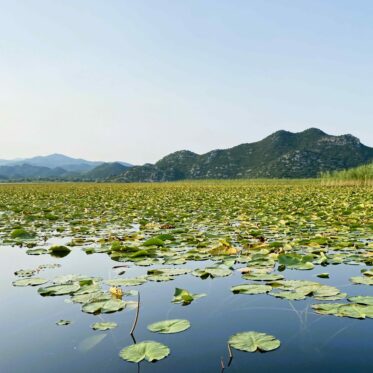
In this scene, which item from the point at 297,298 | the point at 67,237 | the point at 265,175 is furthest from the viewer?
the point at 265,175

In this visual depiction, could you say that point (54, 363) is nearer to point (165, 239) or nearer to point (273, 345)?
point (273, 345)

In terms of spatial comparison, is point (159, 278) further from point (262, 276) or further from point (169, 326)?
point (169, 326)

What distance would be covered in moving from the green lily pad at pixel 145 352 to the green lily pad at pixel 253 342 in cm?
50

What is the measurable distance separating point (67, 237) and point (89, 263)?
9.09ft

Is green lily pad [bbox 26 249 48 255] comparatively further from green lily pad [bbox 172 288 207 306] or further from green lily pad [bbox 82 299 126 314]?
green lily pad [bbox 172 288 207 306]

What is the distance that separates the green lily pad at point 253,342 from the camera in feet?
8.52

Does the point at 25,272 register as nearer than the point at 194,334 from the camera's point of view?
No

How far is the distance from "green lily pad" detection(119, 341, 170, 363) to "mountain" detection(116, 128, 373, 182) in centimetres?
12591

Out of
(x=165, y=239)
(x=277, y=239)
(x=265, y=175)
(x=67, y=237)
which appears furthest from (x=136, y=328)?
(x=265, y=175)

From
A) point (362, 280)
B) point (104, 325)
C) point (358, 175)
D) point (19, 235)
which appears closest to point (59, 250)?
point (19, 235)

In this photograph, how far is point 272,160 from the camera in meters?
143

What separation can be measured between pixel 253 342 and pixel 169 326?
71 cm

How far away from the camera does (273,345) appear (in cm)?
261

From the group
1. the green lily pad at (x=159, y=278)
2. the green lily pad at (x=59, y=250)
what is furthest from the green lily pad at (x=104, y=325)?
the green lily pad at (x=59, y=250)
